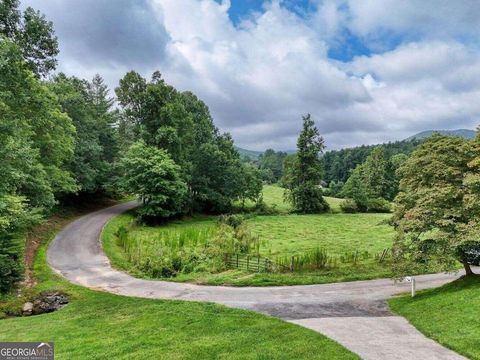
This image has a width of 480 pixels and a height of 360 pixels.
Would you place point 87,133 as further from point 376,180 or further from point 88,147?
point 376,180

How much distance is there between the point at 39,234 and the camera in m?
27.8

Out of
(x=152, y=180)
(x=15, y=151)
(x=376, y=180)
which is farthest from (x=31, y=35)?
(x=376, y=180)

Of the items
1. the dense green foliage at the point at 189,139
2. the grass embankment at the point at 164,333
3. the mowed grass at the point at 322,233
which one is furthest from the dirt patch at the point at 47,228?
the mowed grass at the point at 322,233

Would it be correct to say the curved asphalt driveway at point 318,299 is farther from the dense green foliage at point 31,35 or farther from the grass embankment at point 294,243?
the dense green foliage at point 31,35

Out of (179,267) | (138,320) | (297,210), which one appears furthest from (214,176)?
(138,320)

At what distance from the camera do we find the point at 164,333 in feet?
35.3

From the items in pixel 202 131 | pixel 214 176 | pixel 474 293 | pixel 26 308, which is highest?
pixel 202 131

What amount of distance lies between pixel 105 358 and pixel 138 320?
3408mm

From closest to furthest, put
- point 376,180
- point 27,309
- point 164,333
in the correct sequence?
point 164,333
point 27,309
point 376,180

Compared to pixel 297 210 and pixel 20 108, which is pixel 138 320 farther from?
pixel 297 210

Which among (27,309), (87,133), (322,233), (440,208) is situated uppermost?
(87,133)

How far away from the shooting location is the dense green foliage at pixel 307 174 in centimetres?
5294

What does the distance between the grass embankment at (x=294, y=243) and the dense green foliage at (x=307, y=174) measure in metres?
3.01

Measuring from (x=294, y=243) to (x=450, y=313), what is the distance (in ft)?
63.2
